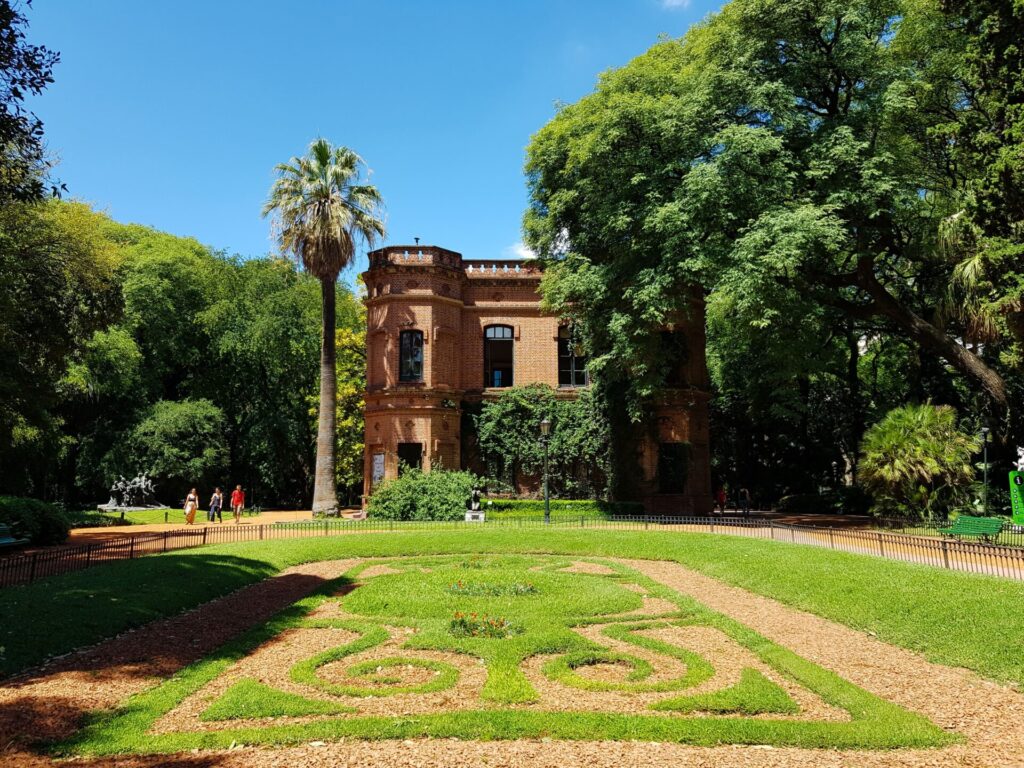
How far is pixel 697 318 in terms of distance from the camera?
1062 inches

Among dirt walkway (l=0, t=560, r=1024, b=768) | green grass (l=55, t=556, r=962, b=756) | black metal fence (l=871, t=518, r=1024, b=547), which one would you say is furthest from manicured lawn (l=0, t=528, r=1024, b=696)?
black metal fence (l=871, t=518, r=1024, b=547)

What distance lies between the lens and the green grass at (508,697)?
539 centimetres

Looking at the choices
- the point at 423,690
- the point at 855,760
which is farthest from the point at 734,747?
the point at 423,690

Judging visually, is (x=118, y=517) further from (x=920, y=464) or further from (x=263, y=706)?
(x=920, y=464)

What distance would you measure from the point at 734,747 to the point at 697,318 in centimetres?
2320

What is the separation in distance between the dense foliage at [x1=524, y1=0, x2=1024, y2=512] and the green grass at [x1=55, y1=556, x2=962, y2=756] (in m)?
11.9

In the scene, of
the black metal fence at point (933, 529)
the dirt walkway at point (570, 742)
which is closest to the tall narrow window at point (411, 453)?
the black metal fence at point (933, 529)

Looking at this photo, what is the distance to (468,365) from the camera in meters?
30.2

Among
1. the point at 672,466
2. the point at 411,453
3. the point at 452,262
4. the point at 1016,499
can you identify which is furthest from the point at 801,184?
the point at 411,453

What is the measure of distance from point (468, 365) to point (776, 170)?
15954mm

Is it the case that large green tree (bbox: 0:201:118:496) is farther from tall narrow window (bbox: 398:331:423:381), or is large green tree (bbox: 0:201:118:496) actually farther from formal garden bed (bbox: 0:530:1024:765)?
tall narrow window (bbox: 398:331:423:381)

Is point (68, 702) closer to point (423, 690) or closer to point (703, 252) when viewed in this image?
point (423, 690)

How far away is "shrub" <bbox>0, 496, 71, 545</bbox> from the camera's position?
16656 mm

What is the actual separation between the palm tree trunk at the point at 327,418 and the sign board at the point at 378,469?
2.41 m
